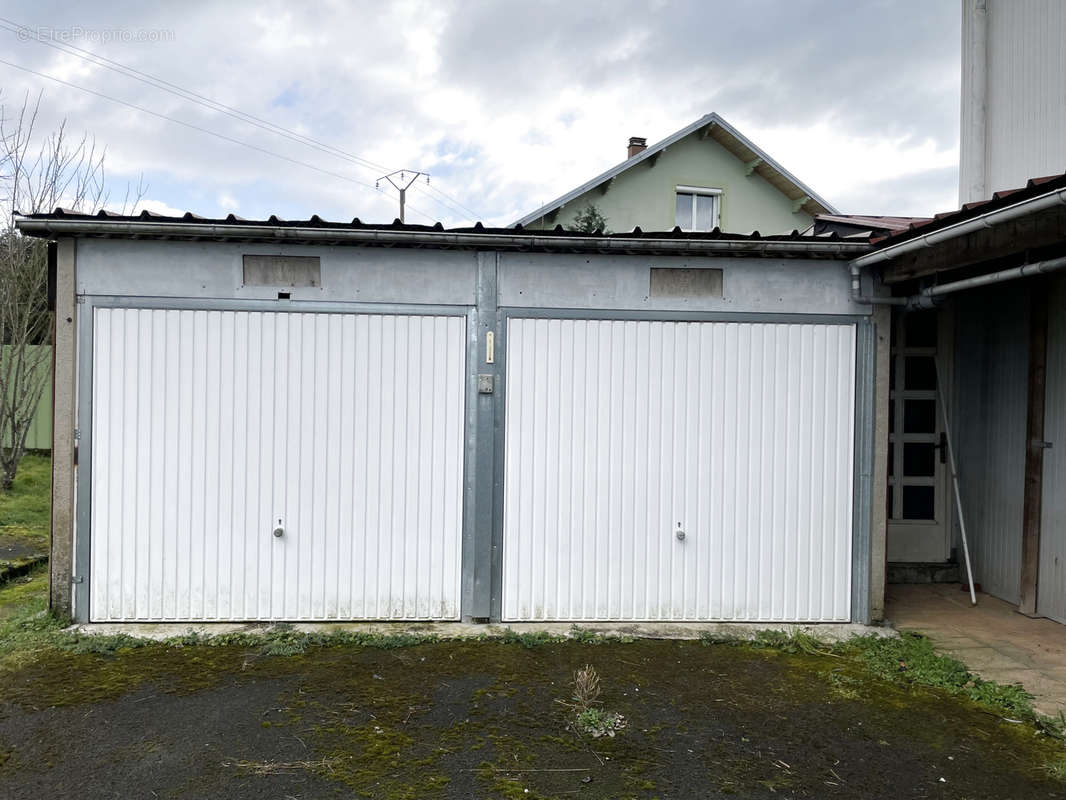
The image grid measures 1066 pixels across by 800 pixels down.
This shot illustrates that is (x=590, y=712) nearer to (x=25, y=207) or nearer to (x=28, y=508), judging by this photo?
(x=28, y=508)

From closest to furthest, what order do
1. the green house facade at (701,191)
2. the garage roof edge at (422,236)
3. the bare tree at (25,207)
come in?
the garage roof edge at (422,236), the bare tree at (25,207), the green house facade at (701,191)

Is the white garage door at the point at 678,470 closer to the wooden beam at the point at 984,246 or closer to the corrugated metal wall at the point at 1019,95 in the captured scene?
the wooden beam at the point at 984,246

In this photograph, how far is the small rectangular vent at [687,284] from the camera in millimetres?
4938

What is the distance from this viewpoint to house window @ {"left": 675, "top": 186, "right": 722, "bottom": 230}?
50.0 feet

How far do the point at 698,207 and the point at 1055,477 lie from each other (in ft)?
37.2

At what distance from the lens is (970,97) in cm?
716

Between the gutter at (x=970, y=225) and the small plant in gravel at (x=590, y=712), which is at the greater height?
the gutter at (x=970, y=225)

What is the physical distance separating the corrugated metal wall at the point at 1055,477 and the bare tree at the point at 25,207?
11.2 metres

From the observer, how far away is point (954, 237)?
3838 millimetres

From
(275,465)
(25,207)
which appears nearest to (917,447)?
(275,465)

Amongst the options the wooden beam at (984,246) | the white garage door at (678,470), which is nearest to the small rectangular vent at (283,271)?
the white garage door at (678,470)

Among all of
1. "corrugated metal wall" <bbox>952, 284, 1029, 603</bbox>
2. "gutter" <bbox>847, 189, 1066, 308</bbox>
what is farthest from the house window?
"gutter" <bbox>847, 189, 1066, 308</bbox>

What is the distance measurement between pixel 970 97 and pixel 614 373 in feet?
17.4

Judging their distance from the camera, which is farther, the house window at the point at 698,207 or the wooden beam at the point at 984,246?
the house window at the point at 698,207
